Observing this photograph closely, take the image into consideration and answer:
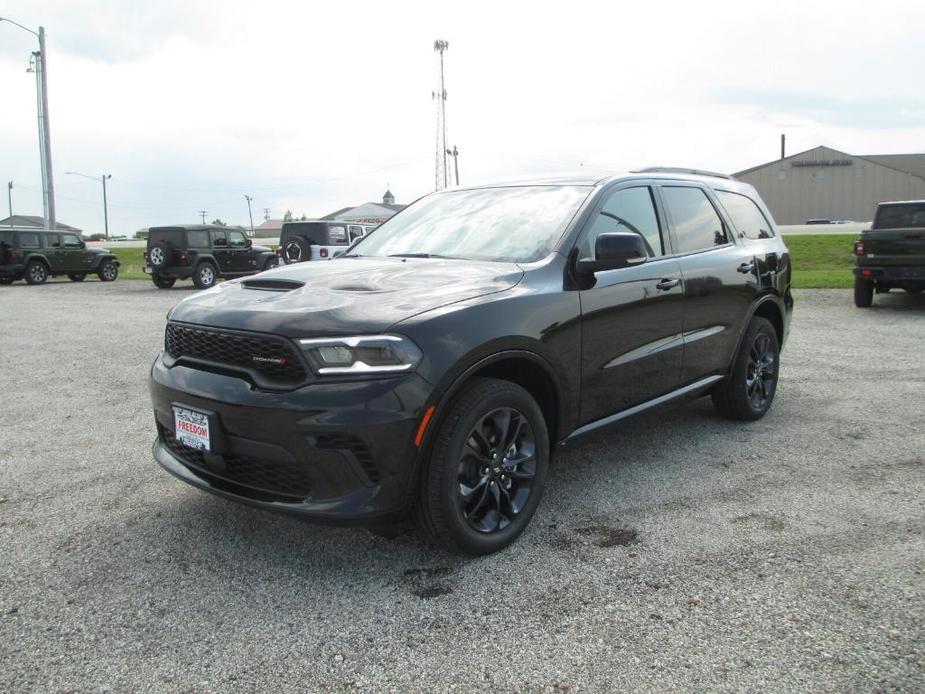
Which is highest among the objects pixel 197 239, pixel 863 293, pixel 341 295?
pixel 197 239

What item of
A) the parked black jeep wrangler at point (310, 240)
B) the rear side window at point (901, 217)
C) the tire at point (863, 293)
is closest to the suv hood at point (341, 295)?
the tire at point (863, 293)

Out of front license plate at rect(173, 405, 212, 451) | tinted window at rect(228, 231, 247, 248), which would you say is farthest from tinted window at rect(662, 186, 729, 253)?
tinted window at rect(228, 231, 247, 248)

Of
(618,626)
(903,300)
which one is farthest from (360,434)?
(903,300)

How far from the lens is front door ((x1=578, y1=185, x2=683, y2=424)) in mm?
3891

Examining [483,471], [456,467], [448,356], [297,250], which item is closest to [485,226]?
[448,356]

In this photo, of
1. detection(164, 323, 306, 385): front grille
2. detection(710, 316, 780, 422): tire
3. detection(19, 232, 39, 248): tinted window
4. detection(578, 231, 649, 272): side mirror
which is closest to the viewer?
detection(164, 323, 306, 385): front grille

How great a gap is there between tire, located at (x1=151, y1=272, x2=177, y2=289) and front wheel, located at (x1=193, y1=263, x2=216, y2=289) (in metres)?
0.58

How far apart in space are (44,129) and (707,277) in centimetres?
3081

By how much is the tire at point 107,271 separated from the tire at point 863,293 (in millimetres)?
22347

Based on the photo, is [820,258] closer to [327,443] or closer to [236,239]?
[236,239]

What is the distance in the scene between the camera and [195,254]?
21.2 m

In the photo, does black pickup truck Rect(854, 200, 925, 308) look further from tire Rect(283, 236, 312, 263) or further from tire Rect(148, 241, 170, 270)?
tire Rect(148, 241, 170, 270)

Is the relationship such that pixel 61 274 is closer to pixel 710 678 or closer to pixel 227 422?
pixel 227 422

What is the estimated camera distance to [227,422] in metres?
3.11
